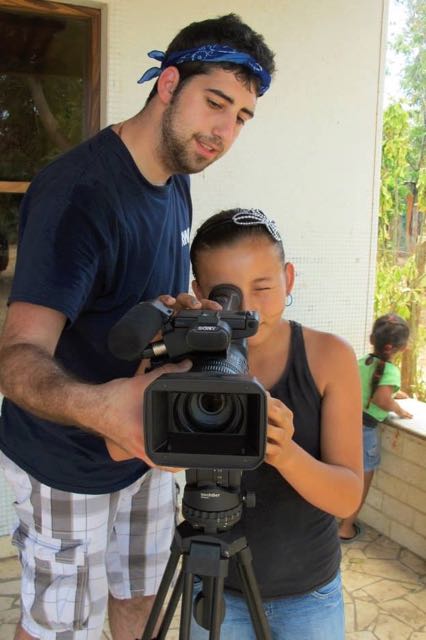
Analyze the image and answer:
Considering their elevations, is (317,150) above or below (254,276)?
above

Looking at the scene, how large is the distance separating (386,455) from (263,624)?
2423 millimetres

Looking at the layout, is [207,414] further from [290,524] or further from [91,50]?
[91,50]

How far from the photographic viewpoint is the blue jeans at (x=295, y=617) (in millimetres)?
1146

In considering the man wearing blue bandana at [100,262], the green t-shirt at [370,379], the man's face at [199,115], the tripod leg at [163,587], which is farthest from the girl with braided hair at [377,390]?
the tripod leg at [163,587]

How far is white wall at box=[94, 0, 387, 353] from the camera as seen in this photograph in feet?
10.2

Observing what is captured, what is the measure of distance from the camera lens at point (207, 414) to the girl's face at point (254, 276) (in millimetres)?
344

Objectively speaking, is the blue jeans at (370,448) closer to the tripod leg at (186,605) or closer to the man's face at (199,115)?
the man's face at (199,115)

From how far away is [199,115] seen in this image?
160 centimetres

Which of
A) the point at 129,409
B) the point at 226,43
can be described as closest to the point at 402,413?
the point at 226,43

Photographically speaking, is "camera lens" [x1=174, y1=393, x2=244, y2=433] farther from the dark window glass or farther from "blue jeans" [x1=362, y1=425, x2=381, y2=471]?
"blue jeans" [x1=362, y1=425, x2=381, y2=471]

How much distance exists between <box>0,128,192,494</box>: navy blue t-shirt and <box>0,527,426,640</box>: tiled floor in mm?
1181

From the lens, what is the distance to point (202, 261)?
1275mm

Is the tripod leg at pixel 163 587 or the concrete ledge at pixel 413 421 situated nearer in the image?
the tripod leg at pixel 163 587

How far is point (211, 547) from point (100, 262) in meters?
→ 0.72
